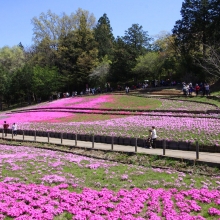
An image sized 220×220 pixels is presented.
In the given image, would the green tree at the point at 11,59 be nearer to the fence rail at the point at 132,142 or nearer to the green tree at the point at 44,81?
the green tree at the point at 44,81

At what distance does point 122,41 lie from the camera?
2694 inches

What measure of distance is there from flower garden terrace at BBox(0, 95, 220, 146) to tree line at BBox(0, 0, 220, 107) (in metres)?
13.4

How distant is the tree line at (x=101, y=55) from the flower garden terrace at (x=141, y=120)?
1342cm

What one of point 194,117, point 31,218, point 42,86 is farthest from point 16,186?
point 42,86

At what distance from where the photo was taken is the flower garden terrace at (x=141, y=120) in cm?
2134

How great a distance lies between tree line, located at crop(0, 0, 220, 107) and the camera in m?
51.3

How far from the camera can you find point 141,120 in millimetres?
28953

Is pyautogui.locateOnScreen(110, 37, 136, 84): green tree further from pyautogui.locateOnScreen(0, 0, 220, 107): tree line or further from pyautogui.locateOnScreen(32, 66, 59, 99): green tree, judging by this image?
pyautogui.locateOnScreen(32, 66, 59, 99): green tree

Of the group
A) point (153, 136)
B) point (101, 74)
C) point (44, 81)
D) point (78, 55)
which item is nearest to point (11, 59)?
point (78, 55)

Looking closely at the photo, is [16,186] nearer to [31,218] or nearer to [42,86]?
[31,218]

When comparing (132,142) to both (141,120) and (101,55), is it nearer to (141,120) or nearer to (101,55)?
(141,120)

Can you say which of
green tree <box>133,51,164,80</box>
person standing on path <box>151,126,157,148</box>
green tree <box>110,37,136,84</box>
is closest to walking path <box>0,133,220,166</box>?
person standing on path <box>151,126,157,148</box>

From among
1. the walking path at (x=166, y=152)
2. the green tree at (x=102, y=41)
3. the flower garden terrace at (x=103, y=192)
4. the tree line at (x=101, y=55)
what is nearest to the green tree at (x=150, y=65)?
the tree line at (x=101, y=55)

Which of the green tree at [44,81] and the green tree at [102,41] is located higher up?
the green tree at [102,41]
